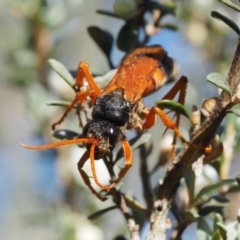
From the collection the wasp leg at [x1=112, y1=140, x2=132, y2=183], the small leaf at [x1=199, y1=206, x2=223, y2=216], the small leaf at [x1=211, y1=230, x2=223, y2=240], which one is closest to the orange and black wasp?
the wasp leg at [x1=112, y1=140, x2=132, y2=183]

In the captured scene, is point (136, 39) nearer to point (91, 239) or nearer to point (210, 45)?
point (91, 239)

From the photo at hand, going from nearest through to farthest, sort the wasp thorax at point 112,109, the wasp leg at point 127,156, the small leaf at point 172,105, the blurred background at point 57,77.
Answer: the small leaf at point 172,105 → the wasp leg at point 127,156 → the wasp thorax at point 112,109 → the blurred background at point 57,77

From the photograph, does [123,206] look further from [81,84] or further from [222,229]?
[81,84]

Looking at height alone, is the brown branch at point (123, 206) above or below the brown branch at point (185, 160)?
below

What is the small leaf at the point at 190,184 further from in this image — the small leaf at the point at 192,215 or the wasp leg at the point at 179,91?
the wasp leg at the point at 179,91

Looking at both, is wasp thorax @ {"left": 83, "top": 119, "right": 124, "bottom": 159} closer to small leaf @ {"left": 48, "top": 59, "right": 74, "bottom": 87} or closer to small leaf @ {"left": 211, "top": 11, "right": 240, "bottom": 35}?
small leaf @ {"left": 48, "top": 59, "right": 74, "bottom": 87}

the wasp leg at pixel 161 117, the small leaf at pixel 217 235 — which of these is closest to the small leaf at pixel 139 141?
the wasp leg at pixel 161 117

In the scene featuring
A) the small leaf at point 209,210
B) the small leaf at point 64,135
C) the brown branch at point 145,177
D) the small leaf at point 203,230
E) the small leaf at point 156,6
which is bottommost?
the brown branch at point 145,177
